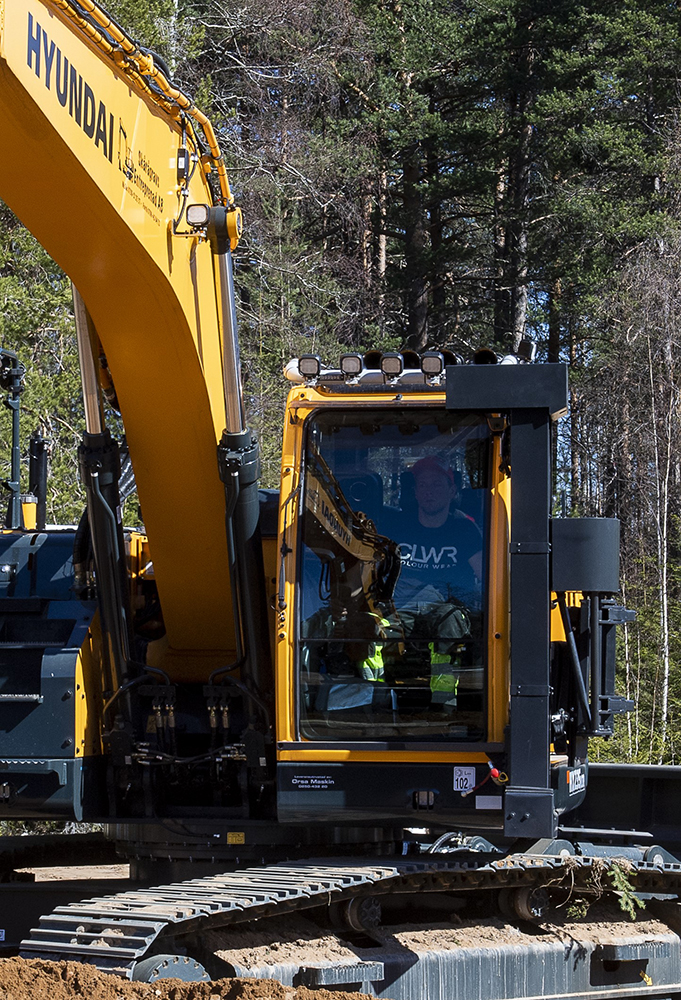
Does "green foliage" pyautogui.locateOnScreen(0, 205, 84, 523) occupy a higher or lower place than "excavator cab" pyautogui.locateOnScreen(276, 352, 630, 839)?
higher

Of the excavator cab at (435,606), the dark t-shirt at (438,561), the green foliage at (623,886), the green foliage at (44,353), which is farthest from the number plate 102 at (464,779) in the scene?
the green foliage at (44,353)

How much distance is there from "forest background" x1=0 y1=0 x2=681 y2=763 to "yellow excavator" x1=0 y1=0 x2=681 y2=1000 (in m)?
12.5

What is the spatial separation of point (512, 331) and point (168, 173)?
22121mm

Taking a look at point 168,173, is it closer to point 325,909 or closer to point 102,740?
point 102,740

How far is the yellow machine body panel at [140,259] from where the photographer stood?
4301mm

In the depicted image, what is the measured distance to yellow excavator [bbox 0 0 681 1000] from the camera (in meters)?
5.09

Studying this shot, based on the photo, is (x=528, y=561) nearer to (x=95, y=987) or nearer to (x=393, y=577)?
(x=393, y=577)

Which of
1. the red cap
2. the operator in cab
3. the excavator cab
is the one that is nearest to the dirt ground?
the excavator cab

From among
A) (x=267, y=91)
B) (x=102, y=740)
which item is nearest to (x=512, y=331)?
(x=267, y=91)

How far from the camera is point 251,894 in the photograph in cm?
488

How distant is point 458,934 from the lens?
561 centimetres

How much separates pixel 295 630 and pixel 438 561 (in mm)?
698

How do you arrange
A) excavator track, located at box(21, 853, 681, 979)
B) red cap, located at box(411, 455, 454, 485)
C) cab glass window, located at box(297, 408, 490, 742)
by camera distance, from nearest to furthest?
excavator track, located at box(21, 853, 681, 979) → cab glass window, located at box(297, 408, 490, 742) → red cap, located at box(411, 455, 454, 485)

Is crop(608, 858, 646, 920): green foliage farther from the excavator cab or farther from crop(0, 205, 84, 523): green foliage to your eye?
crop(0, 205, 84, 523): green foliage
